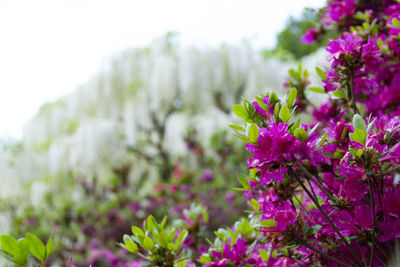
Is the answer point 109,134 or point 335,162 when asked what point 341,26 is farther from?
point 109,134

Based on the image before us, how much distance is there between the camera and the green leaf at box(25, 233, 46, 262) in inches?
16.6

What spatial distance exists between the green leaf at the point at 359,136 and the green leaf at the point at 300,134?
0.19 ft

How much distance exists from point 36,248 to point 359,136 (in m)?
0.46

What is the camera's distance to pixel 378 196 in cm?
43

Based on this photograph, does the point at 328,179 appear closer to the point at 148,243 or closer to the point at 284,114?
the point at 284,114

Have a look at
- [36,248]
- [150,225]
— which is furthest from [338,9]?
[36,248]

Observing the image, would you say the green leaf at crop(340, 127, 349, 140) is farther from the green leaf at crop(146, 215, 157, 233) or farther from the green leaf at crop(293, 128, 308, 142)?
the green leaf at crop(146, 215, 157, 233)

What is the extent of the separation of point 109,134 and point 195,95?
4.20 ft

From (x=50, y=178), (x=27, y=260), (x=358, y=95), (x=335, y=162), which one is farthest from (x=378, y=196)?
(x=50, y=178)

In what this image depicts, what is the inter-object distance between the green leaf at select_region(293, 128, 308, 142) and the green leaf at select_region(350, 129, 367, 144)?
0.19 feet

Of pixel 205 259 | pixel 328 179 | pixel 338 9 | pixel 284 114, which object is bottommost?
pixel 205 259

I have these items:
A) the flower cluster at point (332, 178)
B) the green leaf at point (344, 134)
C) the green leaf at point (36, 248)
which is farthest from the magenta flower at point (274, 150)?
the green leaf at point (36, 248)

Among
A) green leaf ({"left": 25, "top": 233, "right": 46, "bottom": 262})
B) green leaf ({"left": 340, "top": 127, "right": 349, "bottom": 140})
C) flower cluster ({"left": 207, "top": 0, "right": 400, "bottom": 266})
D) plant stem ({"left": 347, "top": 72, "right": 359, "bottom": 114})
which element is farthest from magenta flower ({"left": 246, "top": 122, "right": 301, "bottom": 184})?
green leaf ({"left": 25, "top": 233, "right": 46, "bottom": 262})

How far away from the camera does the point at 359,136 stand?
1.25 ft
